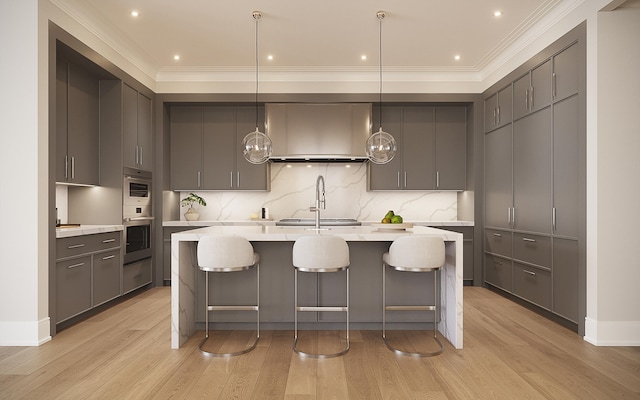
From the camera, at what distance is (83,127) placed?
444 cm

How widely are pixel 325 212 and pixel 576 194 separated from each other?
11.5ft

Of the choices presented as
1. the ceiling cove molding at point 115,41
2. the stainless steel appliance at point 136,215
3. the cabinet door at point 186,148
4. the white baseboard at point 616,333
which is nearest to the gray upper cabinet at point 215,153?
the cabinet door at point 186,148

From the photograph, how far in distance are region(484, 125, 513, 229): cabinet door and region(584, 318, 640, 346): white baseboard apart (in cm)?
174

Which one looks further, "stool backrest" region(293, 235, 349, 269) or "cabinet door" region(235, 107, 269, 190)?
"cabinet door" region(235, 107, 269, 190)

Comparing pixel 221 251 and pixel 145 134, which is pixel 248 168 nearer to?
pixel 145 134

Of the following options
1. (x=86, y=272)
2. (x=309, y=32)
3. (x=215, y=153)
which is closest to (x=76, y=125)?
(x=86, y=272)

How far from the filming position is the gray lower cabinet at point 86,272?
12.0 feet

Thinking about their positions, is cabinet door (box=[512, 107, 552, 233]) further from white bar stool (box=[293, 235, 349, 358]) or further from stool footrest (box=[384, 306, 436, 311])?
white bar stool (box=[293, 235, 349, 358])

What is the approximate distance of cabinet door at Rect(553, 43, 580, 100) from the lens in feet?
12.0

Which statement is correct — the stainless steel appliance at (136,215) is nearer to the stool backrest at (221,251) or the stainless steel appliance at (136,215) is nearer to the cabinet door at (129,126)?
the cabinet door at (129,126)

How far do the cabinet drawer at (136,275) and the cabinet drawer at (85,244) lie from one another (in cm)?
43

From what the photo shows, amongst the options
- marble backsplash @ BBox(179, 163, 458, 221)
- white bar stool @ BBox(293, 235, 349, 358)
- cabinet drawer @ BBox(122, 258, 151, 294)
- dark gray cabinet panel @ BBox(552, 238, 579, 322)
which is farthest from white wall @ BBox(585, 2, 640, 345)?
cabinet drawer @ BBox(122, 258, 151, 294)

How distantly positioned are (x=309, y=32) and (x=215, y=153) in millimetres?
2311

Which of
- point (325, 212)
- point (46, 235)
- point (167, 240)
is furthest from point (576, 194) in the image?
point (167, 240)
